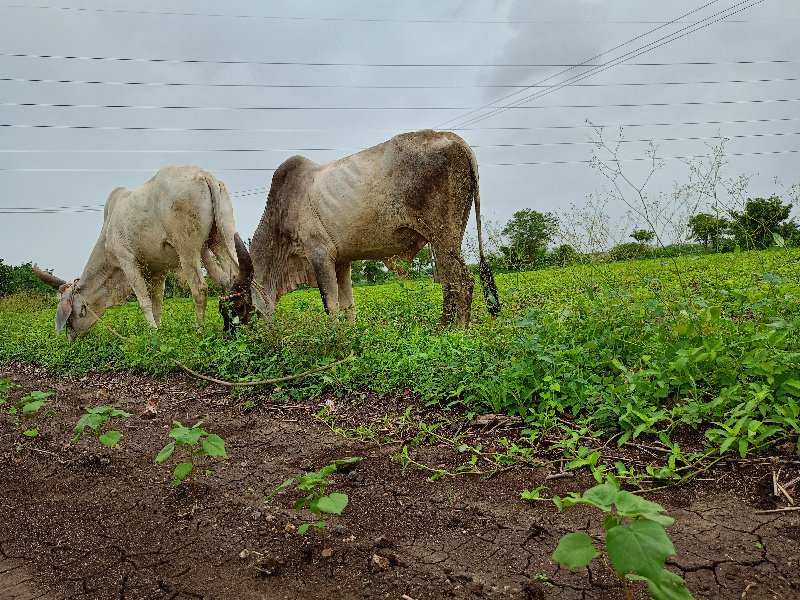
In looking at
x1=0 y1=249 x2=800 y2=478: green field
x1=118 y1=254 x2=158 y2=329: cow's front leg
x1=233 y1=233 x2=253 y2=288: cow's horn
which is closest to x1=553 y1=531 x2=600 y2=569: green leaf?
x1=0 y1=249 x2=800 y2=478: green field

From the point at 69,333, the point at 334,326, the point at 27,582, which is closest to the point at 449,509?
the point at 27,582

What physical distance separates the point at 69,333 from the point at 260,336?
506 centimetres

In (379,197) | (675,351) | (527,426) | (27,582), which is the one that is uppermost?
(379,197)

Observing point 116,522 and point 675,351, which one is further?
point 675,351

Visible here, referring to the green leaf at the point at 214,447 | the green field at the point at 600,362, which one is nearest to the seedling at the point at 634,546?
the green field at the point at 600,362

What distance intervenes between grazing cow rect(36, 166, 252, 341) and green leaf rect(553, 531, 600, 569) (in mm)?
6432

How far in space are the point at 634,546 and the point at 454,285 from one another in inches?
201

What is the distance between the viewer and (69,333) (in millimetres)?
9141

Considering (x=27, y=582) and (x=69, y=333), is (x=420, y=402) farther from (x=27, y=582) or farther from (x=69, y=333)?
(x=69, y=333)

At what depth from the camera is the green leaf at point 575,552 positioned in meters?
1.45

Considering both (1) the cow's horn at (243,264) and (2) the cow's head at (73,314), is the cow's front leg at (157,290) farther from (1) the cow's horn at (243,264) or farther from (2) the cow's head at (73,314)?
(1) the cow's horn at (243,264)

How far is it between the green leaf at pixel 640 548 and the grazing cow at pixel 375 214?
4782mm

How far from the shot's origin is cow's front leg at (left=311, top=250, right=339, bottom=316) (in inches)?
278

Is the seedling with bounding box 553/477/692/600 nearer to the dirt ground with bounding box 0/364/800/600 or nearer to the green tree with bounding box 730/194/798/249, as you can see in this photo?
the dirt ground with bounding box 0/364/800/600
